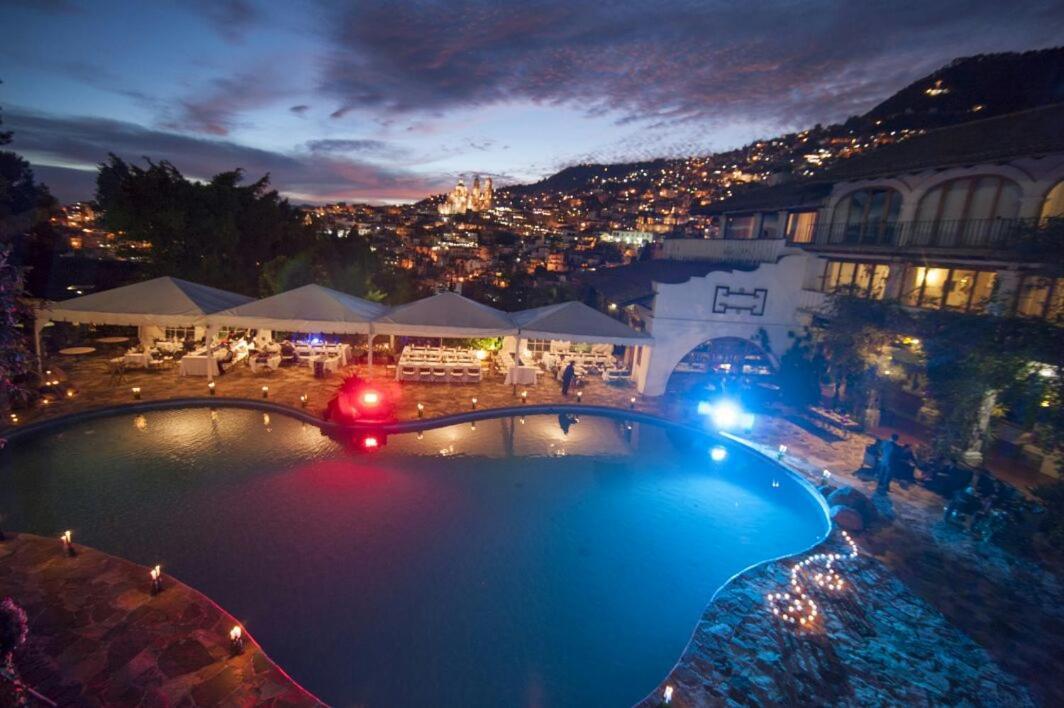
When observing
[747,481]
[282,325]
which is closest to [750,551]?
[747,481]

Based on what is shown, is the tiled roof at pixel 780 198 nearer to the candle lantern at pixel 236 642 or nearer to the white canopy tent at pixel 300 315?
the white canopy tent at pixel 300 315

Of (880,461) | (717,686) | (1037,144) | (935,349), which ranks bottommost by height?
(717,686)

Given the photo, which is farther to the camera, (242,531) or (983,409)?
(983,409)

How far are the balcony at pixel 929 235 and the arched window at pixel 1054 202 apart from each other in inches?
31.4

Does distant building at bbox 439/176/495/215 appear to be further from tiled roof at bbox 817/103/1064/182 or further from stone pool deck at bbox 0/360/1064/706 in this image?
stone pool deck at bbox 0/360/1064/706

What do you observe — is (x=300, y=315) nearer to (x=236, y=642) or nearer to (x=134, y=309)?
(x=134, y=309)

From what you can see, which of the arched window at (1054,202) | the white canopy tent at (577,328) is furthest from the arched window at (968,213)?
the white canopy tent at (577,328)

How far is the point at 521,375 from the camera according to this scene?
18781mm

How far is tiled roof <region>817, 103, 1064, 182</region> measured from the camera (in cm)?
1324

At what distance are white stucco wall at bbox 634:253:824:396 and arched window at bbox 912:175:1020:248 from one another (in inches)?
154

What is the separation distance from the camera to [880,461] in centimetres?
1218

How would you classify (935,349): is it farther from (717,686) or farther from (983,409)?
(717,686)

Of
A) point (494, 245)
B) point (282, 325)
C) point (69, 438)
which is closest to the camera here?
point (69, 438)

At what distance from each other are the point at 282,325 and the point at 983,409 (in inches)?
802
